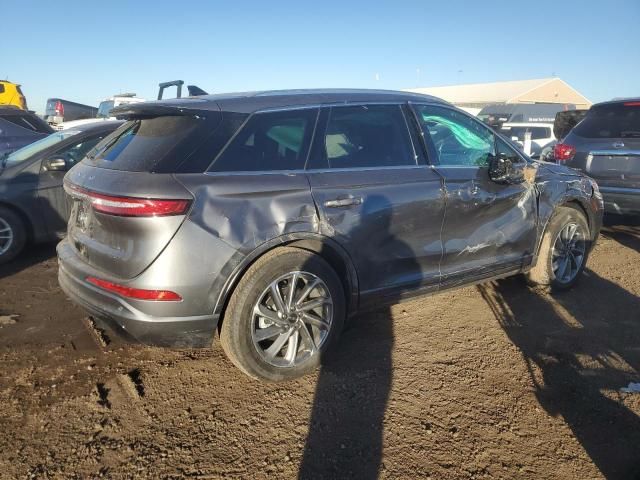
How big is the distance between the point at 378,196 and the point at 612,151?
4.16 metres

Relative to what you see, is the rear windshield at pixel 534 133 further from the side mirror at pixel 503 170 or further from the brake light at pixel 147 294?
the brake light at pixel 147 294

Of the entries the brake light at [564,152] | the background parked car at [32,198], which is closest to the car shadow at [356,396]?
the background parked car at [32,198]

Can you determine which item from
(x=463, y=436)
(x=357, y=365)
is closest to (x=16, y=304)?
(x=357, y=365)

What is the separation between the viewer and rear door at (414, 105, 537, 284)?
343cm

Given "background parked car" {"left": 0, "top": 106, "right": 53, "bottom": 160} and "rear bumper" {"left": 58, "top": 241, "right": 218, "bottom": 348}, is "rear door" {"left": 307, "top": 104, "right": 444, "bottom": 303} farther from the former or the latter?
"background parked car" {"left": 0, "top": 106, "right": 53, "bottom": 160}

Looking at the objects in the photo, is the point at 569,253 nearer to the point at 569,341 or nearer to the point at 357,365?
the point at 569,341

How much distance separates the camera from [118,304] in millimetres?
2518

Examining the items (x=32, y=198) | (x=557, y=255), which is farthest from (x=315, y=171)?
(x=32, y=198)

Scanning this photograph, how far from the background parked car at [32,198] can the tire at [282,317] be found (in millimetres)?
3521

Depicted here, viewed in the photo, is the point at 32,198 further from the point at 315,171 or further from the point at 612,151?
the point at 612,151

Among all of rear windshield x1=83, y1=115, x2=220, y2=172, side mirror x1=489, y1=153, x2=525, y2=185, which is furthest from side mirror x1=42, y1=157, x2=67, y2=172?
side mirror x1=489, y1=153, x2=525, y2=185

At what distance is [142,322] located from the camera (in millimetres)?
2477

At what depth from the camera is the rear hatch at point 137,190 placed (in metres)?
2.36

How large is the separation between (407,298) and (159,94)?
9.96 feet
